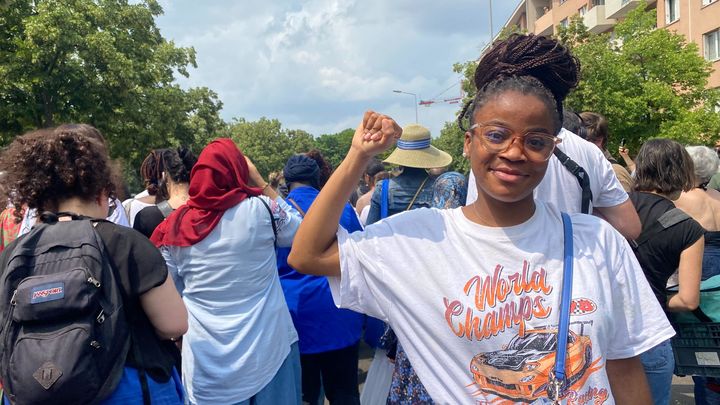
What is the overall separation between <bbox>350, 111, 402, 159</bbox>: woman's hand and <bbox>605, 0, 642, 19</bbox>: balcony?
119 ft

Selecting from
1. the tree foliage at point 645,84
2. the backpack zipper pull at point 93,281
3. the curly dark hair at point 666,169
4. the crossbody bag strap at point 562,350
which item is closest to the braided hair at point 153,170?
the backpack zipper pull at point 93,281

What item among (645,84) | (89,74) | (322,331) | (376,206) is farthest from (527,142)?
(645,84)

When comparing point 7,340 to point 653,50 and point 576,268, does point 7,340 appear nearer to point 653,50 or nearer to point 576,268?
point 576,268

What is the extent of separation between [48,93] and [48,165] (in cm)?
1903

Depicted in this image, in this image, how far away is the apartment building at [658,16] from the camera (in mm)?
26984

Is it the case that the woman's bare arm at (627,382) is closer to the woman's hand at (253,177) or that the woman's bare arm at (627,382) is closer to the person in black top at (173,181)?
the woman's hand at (253,177)

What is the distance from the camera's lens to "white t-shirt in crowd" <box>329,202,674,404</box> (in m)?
1.66

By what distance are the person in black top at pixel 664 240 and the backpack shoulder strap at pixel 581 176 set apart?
0.80 metres

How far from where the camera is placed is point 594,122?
150 inches

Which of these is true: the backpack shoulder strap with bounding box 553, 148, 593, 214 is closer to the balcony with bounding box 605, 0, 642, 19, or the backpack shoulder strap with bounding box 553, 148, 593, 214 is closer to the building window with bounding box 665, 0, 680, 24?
the building window with bounding box 665, 0, 680, 24

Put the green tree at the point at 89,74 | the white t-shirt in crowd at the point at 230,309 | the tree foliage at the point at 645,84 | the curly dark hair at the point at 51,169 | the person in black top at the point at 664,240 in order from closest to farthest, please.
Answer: the curly dark hair at the point at 51,169
the person in black top at the point at 664,240
the white t-shirt in crowd at the point at 230,309
the green tree at the point at 89,74
the tree foliage at the point at 645,84

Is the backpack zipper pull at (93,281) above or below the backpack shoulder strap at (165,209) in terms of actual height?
below

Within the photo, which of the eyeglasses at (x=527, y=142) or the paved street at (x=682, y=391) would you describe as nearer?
the eyeglasses at (x=527, y=142)

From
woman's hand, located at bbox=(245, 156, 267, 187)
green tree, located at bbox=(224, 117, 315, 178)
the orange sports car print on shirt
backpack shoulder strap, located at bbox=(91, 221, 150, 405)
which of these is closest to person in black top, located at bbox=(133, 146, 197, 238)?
woman's hand, located at bbox=(245, 156, 267, 187)
